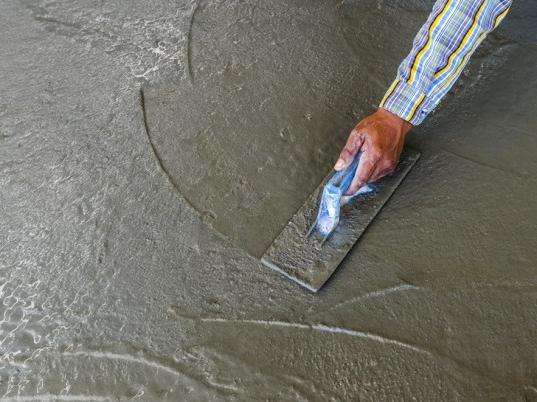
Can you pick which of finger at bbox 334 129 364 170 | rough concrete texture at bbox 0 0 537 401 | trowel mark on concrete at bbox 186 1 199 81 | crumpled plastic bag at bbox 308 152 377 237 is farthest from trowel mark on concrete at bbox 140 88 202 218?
finger at bbox 334 129 364 170

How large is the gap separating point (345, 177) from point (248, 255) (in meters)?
0.45

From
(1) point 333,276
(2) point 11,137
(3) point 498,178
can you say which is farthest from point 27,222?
(3) point 498,178

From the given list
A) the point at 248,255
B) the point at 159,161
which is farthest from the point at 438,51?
the point at 159,161

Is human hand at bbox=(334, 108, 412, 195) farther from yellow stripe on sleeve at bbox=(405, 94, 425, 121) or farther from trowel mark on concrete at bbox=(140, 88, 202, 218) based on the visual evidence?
trowel mark on concrete at bbox=(140, 88, 202, 218)

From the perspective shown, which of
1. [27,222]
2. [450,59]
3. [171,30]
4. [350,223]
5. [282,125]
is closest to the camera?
[450,59]

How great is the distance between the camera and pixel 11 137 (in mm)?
2277

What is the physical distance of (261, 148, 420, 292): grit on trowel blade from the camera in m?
1.79

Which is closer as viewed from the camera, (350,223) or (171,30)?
(350,223)

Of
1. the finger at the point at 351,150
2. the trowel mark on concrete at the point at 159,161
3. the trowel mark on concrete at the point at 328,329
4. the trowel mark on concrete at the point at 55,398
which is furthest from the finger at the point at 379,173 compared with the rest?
the trowel mark on concrete at the point at 55,398

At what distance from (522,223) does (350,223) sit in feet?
1.99

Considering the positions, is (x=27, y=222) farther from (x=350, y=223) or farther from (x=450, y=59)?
(x=450, y=59)

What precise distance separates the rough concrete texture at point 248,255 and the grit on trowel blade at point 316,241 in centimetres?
4

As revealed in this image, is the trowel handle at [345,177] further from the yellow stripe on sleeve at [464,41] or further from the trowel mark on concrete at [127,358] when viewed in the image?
the trowel mark on concrete at [127,358]

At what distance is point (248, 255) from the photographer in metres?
1.87
